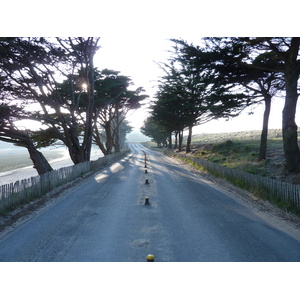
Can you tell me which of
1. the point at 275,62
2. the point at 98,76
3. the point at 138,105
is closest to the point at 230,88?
the point at 275,62

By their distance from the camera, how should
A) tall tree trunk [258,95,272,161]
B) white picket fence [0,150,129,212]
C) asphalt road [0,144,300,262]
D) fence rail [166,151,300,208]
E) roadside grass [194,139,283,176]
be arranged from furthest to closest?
1. tall tree trunk [258,95,272,161]
2. roadside grass [194,139,283,176]
3. white picket fence [0,150,129,212]
4. fence rail [166,151,300,208]
5. asphalt road [0,144,300,262]

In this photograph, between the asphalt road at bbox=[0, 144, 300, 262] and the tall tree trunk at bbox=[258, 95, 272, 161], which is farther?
the tall tree trunk at bbox=[258, 95, 272, 161]

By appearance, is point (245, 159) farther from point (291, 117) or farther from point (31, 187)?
point (31, 187)

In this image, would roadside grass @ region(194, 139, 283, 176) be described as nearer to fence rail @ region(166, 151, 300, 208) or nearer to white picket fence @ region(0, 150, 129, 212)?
fence rail @ region(166, 151, 300, 208)

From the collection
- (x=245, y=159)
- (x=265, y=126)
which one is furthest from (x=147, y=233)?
(x=245, y=159)

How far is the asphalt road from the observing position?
5.11m

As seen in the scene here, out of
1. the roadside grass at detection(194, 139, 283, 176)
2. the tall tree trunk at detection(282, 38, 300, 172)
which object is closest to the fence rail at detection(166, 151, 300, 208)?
the roadside grass at detection(194, 139, 283, 176)

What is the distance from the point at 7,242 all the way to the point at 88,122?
16.3m

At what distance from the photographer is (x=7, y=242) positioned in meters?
5.90

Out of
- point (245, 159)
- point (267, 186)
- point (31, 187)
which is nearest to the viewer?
point (267, 186)

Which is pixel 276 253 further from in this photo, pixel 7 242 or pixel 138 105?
pixel 138 105

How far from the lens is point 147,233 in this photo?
20.8 feet

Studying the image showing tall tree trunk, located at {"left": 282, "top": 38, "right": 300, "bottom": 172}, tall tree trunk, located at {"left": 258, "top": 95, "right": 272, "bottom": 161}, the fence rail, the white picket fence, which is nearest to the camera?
the fence rail

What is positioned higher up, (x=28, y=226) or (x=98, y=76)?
(x=98, y=76)
